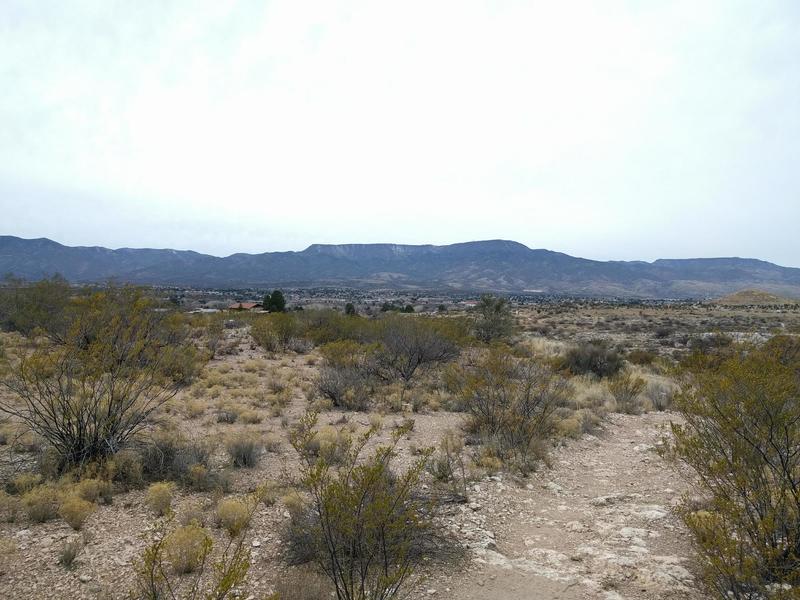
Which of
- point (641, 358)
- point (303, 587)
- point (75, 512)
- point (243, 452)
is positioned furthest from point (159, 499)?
point (641, 358)

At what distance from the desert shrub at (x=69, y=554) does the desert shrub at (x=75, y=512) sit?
19.9 inches

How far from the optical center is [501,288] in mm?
173625

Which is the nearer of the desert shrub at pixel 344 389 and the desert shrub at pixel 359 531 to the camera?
the desert shrub at pixel 359 531

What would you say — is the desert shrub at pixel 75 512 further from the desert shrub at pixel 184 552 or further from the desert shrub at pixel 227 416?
the desert shrub at pixel 227 416

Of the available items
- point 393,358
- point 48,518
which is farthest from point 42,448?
point 393,358

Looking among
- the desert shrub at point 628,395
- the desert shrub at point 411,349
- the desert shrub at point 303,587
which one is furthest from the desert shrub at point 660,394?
the desert shrub at point 303,587

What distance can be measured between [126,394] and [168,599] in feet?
14.2

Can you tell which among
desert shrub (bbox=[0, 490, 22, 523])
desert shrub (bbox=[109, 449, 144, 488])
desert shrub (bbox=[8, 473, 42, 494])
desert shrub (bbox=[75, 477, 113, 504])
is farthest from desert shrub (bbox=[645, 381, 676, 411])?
desert shrub (bbox=[0, 490, 22, 523])

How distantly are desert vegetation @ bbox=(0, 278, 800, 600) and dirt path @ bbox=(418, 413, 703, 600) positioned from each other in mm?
227

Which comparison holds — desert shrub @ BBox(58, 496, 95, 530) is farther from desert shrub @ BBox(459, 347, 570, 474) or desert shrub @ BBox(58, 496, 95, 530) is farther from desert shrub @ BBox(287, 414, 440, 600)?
desert shrub @ BBox(459, 347, 570, 474)

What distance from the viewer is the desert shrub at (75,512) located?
566 centimetres

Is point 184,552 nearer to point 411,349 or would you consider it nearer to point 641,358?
point 411,349

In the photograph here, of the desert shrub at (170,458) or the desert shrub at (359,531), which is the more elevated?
the desert shrub at (359,531)

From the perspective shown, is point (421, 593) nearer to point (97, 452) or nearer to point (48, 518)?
point (48, 518)
